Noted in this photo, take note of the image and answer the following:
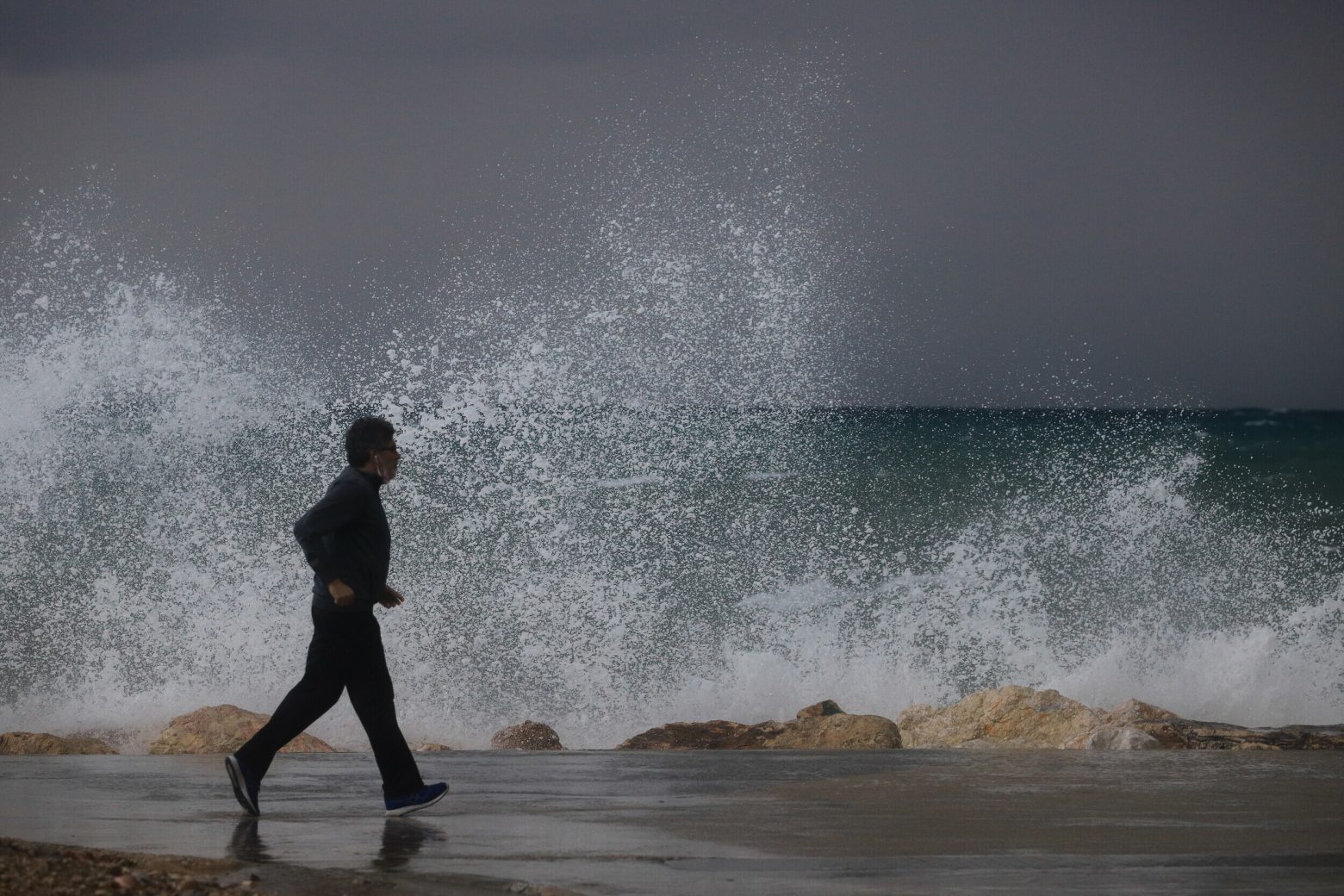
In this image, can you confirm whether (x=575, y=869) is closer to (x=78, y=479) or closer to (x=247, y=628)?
(x=247, y=628)

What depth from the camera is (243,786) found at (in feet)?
19.6

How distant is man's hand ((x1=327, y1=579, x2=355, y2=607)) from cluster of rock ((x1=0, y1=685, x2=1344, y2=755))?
2966 millimetres

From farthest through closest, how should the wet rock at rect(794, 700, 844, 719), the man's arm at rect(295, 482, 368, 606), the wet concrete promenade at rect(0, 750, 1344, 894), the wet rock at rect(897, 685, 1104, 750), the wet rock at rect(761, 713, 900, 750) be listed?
the wet rock at rect(794, 700, 844, 719), the wet rock at rect(897, 685, 1104, 750), the wet rock at rect(761, 713, 900, 750), the man's arm at rect(295, 482, 368, 606), the wet concrete promenade at rect(0, 750, 1344, 894)

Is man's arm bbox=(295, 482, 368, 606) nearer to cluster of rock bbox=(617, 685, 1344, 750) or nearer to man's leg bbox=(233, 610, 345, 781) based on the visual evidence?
man's leg bbox=(233, 610, 345, 781)

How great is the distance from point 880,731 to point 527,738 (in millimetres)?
2461

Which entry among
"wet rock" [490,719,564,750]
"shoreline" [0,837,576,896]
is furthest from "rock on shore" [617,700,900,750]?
"shoreline" [0,837,576,896]

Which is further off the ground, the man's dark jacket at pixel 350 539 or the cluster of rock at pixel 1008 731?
the man's dark jacket at pixel 350 539

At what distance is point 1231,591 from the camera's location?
18.6 metres

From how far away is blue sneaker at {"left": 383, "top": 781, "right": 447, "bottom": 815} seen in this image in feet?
19.9

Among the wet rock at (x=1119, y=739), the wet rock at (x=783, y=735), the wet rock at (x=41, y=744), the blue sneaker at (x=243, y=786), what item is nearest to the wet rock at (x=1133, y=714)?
the wet rock at (x=1119, y=739)

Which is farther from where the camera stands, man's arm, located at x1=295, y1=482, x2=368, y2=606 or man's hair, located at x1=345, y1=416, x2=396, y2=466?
man's hair, located at x1=345, y1=416, x2=396, y2=466

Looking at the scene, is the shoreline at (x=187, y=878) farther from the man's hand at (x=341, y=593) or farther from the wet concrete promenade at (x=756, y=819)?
the man's hand at (x=341, y=593)

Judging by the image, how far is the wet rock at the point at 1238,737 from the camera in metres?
8.57

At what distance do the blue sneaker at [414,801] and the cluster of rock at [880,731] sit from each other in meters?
2.62
